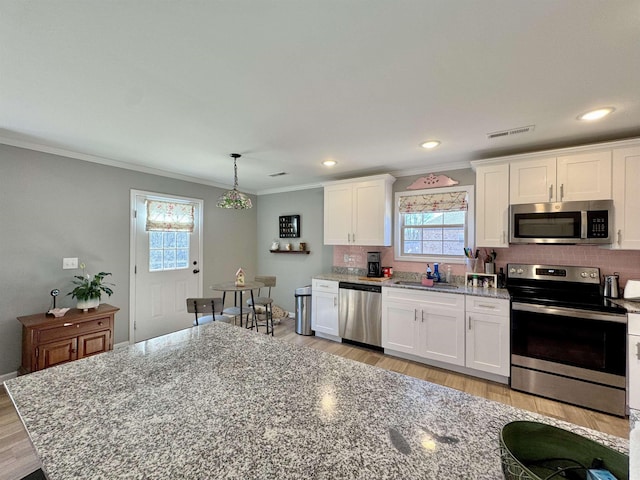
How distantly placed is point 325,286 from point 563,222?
276cm

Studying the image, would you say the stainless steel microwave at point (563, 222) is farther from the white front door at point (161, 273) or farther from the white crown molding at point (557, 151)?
the white front door at point (161, 273)

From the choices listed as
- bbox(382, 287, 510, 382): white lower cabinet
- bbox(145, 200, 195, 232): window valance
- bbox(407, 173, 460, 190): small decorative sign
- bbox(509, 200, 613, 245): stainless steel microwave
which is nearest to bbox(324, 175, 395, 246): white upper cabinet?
bbox(407, 173, 460, 190): small decorative sign

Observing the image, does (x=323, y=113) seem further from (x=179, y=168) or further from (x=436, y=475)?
(x=179, y=168)

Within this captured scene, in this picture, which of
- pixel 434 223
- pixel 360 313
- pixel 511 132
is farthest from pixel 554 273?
pixel 360 313

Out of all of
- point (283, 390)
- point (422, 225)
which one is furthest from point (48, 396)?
point (422, 225)

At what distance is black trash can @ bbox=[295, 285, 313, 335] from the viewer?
4160 mm

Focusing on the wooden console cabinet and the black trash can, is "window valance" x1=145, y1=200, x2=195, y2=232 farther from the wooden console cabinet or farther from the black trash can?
the black trash can

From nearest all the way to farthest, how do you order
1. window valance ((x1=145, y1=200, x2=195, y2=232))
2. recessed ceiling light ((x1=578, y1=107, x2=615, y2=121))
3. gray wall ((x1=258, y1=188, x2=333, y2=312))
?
1. recessed ceiling light ((x1=578, y1=107, x2=615, y2=121))
2. window valance ((x1=145, y1=200, x2=195, y2=232))
3. gray wall ((x1=258, y1=188, x2=333, y2=312))

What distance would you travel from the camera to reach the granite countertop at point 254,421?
66 cm

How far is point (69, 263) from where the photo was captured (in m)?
3.10

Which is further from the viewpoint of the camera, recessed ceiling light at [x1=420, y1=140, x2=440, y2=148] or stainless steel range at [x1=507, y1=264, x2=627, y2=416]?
recessed ceiling light at [x1=420, y1=140, x2=440, y2=148]

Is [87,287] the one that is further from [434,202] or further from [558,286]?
[558,286]

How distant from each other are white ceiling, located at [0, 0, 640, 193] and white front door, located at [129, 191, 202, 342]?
4.53ft

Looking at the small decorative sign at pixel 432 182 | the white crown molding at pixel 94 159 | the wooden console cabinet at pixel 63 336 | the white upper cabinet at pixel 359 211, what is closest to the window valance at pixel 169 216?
the white crown molding at pixel 94 159
